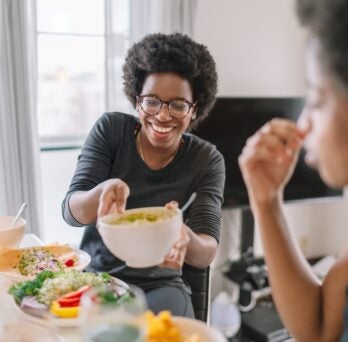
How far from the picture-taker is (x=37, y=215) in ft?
7.70

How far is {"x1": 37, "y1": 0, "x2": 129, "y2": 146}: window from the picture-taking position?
8.26 feet

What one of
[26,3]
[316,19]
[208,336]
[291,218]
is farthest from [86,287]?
[291,218]

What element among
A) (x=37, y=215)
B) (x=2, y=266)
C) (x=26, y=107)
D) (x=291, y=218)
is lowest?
(x=291, y=218)

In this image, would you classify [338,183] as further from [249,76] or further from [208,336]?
[249,76]

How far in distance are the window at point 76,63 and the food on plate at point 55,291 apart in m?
1.64

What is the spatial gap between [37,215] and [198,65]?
47.7 inches

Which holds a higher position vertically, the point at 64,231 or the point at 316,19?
the point at 316,19

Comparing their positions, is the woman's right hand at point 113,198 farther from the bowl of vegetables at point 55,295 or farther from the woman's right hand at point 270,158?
the woman's right hand at point 270,158

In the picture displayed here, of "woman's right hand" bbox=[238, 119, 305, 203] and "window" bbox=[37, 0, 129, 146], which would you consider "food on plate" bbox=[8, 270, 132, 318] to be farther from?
"window" bbox=[37, 0, 129, 146]

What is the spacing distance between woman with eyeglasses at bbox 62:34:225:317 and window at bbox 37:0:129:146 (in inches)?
36.5

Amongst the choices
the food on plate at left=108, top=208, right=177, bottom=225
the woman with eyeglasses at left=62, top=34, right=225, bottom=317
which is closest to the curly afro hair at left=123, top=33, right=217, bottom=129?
the woman with eyeglasses at left=62, top=34, right=225, bottom=317

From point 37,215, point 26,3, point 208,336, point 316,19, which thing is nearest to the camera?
point 316,19

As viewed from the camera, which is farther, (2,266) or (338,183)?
(2,266)

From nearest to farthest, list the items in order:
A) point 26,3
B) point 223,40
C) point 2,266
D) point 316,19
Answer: point 316,19
point 2,266
point 26,3
point 223,40
